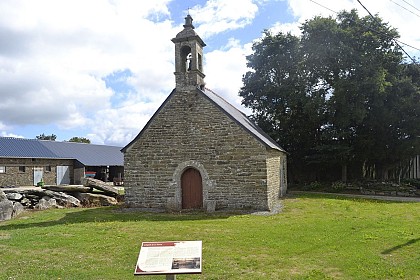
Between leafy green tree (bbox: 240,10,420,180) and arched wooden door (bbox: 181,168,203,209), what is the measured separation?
1391 centimetres

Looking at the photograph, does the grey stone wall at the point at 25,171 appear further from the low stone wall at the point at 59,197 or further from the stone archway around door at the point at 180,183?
the stone archway around door at the point at 180,183

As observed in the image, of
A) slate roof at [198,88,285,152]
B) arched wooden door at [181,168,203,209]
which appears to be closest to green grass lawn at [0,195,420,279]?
arched wooden door at [181,168,203,209]

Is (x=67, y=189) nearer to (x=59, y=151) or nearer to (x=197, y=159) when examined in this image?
(x=197, y=159)

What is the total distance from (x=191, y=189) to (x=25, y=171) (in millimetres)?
22008

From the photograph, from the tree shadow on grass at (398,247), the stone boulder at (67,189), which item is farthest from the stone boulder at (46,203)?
the tree shadow on grass at (398,247)

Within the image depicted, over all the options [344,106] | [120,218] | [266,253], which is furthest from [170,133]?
[344,106]

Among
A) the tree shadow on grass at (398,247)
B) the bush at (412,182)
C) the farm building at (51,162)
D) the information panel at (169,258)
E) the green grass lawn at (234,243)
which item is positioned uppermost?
the farm building at (51,162)

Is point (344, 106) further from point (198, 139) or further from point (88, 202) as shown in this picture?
point (88, 202)

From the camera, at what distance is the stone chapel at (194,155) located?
52.2ft

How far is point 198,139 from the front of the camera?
16766 millimetres

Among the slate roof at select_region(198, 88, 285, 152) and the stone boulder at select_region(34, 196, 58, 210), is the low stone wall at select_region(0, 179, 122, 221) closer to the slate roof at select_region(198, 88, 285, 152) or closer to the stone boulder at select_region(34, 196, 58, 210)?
the stone boulder at select_region(34, 196, 58, 210)

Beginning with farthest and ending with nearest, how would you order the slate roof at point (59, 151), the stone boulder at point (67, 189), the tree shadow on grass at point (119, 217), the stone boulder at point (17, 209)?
1. the slate roof at point (59, 151)
2. the stone boulder at point (67, 189)
3. the stone boulder at point (17, 209)
4. the tree shadow on grass at point (119, 217)

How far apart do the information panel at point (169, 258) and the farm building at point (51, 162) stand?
29406 millimetres

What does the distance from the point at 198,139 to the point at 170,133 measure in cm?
155
